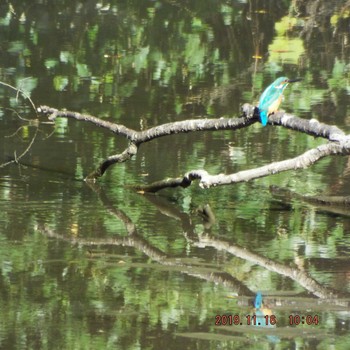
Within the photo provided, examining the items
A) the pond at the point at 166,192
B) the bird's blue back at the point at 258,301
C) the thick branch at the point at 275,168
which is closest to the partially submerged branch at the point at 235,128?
the thick branch at the point at 275,168

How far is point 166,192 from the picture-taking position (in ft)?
26.1

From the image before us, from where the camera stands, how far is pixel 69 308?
212 inches

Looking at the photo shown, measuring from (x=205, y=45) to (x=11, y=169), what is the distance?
4.84 metres

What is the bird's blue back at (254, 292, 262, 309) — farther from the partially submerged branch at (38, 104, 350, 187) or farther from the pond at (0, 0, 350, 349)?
the partially submerged branch at (38, 104, 350, 187)

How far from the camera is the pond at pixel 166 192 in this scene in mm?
5266

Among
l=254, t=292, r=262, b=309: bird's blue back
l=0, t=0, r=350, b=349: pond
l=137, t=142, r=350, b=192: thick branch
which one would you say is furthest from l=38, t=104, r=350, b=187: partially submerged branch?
l=254, t=292, r=262, b=309: bird's blue back

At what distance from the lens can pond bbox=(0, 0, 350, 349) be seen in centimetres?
527

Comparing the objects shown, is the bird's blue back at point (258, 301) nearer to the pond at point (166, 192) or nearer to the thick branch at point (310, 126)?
the pond at point (166, 192)

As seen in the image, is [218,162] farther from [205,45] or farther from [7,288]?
[205,45]

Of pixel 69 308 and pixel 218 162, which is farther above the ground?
pixel 218 162

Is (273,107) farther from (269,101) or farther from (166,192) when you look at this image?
(166,192)

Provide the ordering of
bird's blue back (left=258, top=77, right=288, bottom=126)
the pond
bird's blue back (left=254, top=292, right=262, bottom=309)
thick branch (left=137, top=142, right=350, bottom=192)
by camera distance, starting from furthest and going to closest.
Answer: bird's blue back (left=258, top=77, right=288, bottom=126) < thick branch (left=137, top=142, right=350, bottom=192) < bird's blue back (left=254, top=292, right=262, bottom=309) < the pond

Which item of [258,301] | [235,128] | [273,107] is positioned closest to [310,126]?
[273,107]

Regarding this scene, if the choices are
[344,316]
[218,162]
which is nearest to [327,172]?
[218,162]
